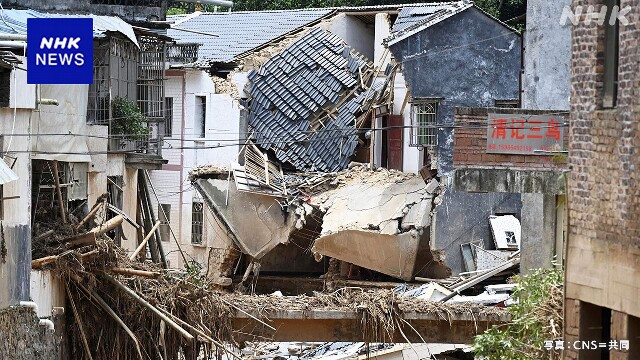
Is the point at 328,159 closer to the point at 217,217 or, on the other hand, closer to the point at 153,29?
the point at 217,217

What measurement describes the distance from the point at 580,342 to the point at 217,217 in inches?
965

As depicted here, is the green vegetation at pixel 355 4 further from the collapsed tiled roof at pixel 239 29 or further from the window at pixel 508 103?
the window at pixel 508 103

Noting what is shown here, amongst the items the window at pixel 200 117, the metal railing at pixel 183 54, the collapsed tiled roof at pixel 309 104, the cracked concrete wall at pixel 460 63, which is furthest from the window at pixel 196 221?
the cracked concrete wall at pixel 460 63

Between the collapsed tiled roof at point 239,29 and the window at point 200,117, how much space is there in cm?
124

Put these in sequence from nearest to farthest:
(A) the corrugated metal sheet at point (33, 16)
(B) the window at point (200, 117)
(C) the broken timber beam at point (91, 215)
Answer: (A) the corrugated metal sheet at point (33, 16) < (C) the broken timber beam at point (91, 215) < (B) the window at point (200, 117)

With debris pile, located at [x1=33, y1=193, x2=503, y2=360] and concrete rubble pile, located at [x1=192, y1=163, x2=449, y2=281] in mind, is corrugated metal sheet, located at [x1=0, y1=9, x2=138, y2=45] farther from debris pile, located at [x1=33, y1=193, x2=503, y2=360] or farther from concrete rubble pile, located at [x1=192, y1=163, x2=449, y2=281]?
concrete rubble pile, located at [x1=192, y1=163, x2=449, y2=281]

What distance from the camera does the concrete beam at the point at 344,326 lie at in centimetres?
2108

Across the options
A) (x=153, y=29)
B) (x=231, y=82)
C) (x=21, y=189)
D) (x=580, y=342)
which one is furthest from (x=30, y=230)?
(x=231, y=82)

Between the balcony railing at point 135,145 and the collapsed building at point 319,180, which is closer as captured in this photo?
the balcony railing at point 135,145

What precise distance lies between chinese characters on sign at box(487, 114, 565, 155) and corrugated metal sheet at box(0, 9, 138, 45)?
691cm

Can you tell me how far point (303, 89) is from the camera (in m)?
37.1

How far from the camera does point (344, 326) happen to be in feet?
69.4

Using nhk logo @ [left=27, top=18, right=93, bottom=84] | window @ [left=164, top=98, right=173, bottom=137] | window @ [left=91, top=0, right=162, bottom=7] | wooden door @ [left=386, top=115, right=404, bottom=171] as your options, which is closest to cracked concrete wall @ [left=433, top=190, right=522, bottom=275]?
Result: wooden door @ [left=386, top=115, right=404, bottom=171]

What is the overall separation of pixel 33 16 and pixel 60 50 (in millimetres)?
4717
